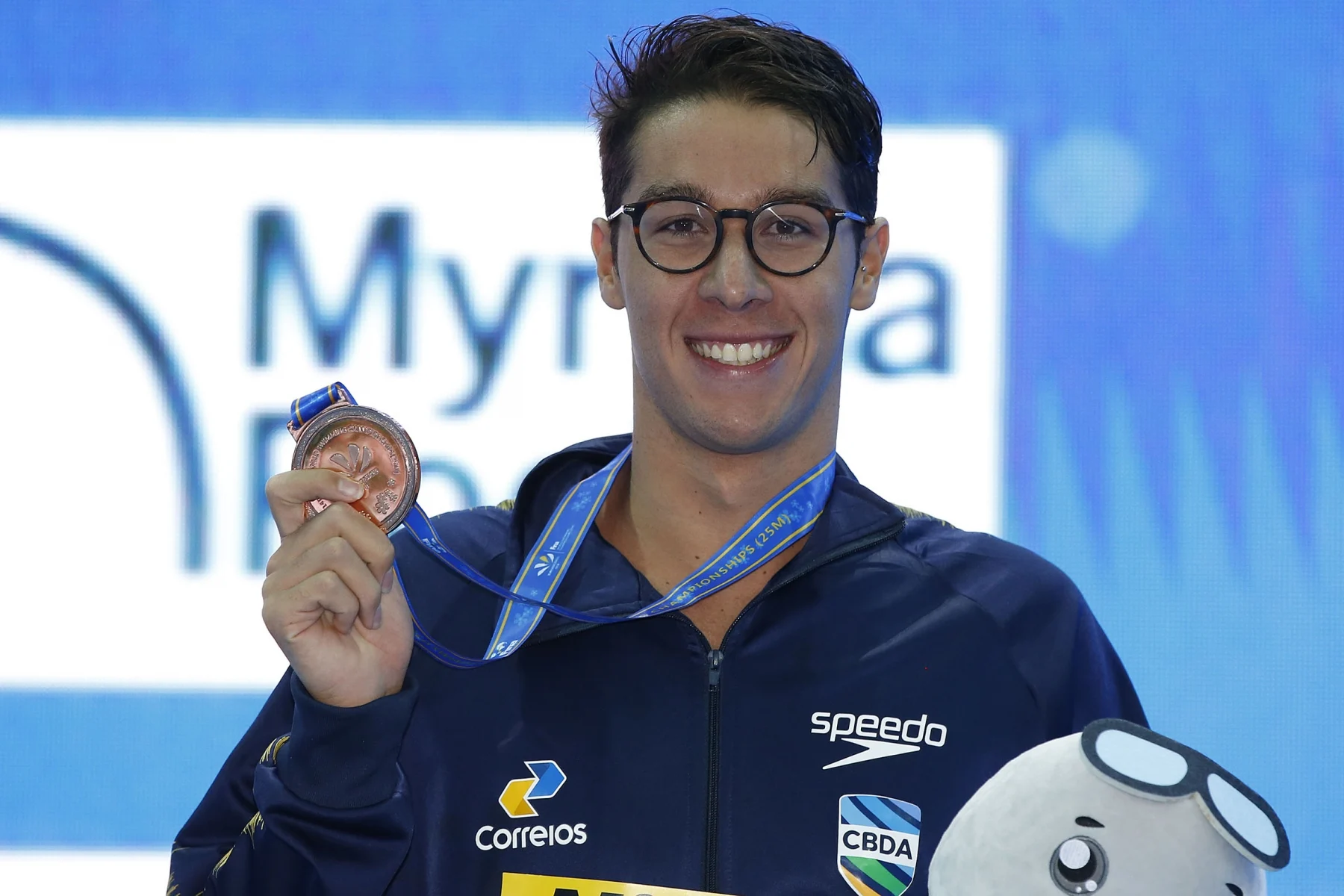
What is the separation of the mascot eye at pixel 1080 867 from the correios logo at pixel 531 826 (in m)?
0.68

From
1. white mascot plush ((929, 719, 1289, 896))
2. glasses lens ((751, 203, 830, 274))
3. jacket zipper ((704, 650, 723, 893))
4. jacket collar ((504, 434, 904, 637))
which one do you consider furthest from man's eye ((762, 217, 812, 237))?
white mascot plush ((929, 719, 1289, 896))

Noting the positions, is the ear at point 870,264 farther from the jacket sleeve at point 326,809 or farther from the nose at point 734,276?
the jacket sleeve at point 326,809

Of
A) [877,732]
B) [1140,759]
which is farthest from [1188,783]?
[877,732]

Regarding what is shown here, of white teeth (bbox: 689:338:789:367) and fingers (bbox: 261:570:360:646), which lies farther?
white teeth (bbox: 689:338:789:367)

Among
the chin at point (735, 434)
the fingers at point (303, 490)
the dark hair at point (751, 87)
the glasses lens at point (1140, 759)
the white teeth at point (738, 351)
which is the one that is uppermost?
the dark hair at point (751, 87)

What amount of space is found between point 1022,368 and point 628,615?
121cm

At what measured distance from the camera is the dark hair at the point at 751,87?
193cm

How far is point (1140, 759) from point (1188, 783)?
0.05 m

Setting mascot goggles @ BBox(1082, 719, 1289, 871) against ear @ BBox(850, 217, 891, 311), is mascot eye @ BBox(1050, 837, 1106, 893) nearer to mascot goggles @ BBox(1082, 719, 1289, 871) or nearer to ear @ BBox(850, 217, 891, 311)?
mascot goggles @ BBox(1082, 719, 1289, 871)

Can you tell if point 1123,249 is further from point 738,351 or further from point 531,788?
point 531,788

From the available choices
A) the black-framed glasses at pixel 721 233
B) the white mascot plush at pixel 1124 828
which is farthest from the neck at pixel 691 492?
the white mascot plush at pixel 1124 828

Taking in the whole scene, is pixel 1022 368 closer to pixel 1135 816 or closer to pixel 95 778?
pixel 1135 816

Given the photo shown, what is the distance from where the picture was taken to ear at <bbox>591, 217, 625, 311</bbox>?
6.66 feet

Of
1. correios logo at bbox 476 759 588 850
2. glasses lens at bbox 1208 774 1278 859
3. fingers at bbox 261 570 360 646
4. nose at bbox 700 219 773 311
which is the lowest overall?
correios logo at bbox 476 759 588 850
